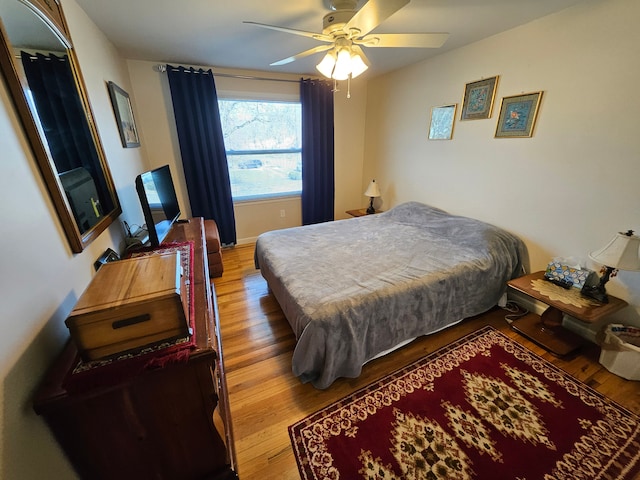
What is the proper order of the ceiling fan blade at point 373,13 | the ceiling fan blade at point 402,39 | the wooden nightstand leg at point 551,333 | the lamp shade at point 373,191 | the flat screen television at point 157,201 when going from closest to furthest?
the ceiling fan blade at point 373,13
the flat screen television at point 157,201
the ceiling fan blade at point 402,39
the wooden nightstand leg at point 551,333
the lamp shade at point 373,191

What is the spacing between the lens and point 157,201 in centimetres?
175

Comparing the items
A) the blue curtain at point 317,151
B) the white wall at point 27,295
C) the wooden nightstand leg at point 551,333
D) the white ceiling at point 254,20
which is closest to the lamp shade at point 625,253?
the wooden nightstand leg at point 551,333

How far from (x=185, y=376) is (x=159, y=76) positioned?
11.1ft

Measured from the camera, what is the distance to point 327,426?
1.38m

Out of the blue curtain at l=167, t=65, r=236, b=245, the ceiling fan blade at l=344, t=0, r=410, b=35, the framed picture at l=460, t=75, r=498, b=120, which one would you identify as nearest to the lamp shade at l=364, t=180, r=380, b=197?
the framed picture at l=460, t=75, r=498, b=120

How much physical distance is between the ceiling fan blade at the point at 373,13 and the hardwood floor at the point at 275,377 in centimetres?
202

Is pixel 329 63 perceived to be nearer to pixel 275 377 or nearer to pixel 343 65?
pixel 343 65

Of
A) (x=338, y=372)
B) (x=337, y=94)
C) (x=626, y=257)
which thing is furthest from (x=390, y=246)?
(x=337, y=94)

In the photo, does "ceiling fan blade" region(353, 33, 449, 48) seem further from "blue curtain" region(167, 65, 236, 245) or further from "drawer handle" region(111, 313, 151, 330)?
"blue curtain" region(167, 65, 236, 245)

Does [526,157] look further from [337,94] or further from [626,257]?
[337,94]

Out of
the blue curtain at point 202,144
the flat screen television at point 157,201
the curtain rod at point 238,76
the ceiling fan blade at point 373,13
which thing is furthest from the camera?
the blue curtain at point 202,144

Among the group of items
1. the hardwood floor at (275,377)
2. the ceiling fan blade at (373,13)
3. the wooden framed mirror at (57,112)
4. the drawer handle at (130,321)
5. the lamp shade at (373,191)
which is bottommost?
the hardwood floor at (275,377)

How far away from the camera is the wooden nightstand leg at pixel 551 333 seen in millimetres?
1830

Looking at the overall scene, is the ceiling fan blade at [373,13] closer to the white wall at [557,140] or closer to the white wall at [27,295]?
the white wall at [27,295]
